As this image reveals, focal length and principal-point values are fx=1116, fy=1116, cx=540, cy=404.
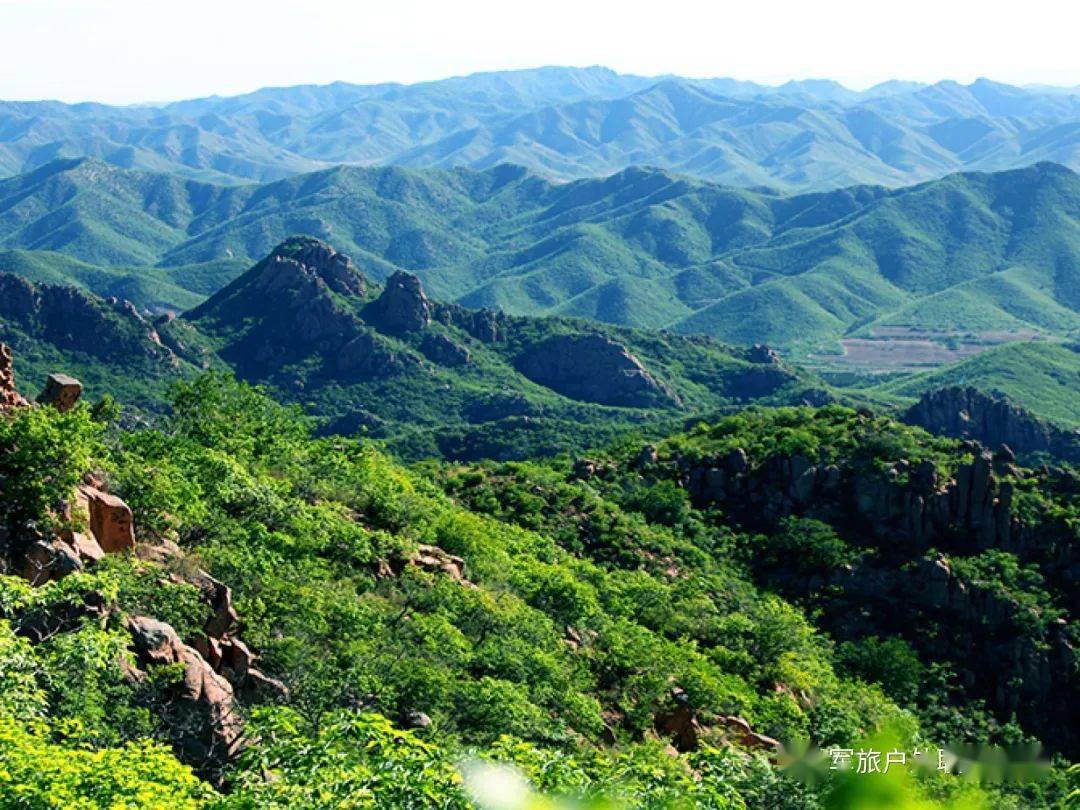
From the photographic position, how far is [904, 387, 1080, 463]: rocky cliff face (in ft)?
577

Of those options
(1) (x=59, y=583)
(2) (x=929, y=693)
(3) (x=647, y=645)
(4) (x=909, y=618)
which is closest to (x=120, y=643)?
(1) (x=59, y=583)

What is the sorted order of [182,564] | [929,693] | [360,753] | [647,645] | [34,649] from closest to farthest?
[360,753], [34,649], [182,564], [647,645], [929,693]

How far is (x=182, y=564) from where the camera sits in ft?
125

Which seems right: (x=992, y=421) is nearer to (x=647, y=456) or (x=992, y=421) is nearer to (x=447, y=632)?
(x=647, y=456)

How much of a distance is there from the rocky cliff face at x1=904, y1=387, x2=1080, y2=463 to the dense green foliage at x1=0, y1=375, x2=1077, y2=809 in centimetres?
9414

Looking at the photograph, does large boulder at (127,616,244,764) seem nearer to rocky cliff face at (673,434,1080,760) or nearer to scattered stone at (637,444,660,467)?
rocky cliff face at (673,434,1080,760)

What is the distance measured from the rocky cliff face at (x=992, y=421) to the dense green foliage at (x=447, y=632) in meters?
A: 94.1

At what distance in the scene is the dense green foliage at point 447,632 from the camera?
22.5 meters

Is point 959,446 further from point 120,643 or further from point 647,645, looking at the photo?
point 120,643

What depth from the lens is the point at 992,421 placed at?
180 m

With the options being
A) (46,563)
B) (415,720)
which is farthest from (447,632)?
(46,563)

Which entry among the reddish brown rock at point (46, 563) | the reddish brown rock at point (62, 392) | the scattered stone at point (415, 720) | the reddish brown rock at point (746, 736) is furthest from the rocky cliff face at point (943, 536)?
the reddish brown rock at point (46, 563)

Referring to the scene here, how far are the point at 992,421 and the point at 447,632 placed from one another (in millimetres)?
158572

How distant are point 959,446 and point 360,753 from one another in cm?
7508
